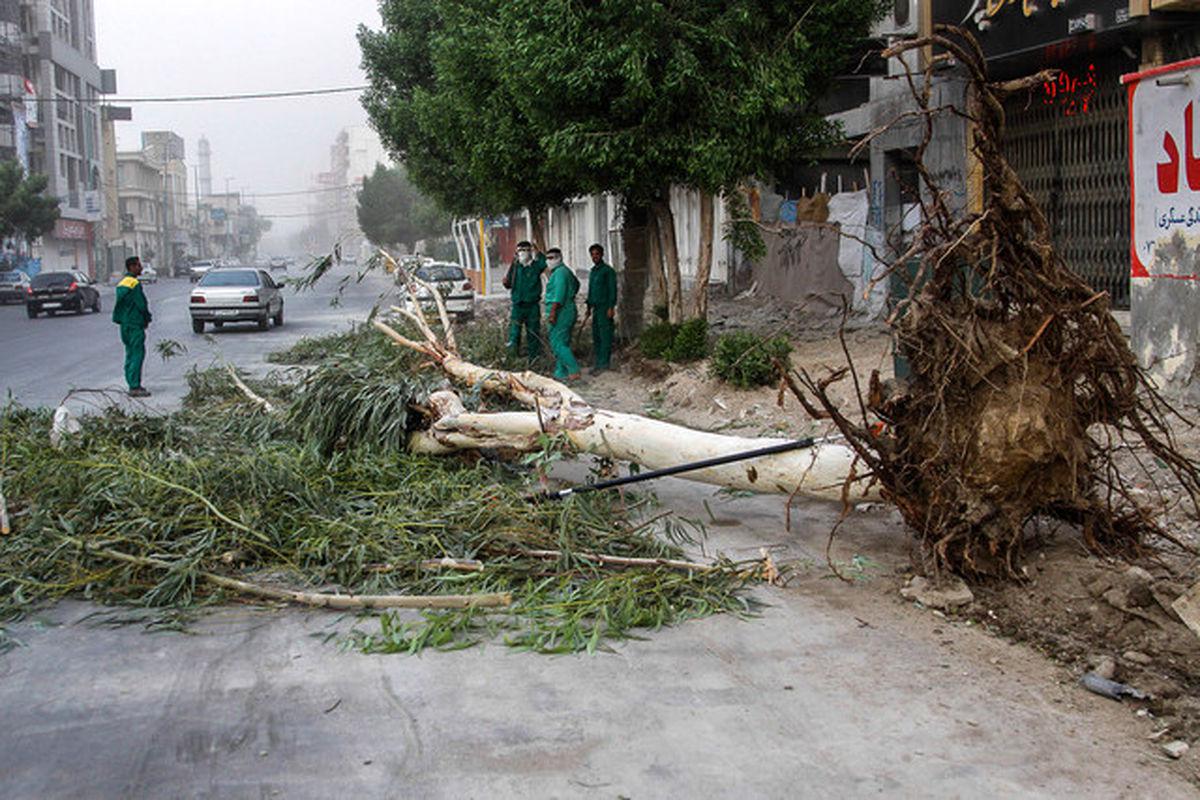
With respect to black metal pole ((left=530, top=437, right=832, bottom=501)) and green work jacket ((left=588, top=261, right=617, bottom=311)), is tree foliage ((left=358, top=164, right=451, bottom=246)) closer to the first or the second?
green work jacket ((left=588, top=261, right=617, bottom=311))

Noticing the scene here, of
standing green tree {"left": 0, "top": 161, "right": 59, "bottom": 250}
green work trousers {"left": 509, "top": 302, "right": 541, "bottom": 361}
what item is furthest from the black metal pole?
standing green tree {"left": 0, "top": 161, "right": 59, "bottom": 250}

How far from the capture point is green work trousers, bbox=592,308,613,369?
1708cm

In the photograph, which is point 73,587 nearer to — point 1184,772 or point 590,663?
point 590,663

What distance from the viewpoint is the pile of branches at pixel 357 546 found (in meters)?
6.02

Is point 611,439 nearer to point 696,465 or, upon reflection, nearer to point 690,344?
point 696,465

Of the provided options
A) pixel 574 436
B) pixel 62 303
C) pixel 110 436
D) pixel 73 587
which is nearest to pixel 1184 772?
pixel 574 436

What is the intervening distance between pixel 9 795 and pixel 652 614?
293cm

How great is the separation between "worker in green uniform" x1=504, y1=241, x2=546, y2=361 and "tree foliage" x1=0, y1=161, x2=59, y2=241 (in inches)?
1767

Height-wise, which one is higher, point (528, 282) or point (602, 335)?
point (528, 282)

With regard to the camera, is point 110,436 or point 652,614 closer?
point 652,614

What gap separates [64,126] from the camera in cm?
8144

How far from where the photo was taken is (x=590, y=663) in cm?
539

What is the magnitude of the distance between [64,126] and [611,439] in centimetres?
8433

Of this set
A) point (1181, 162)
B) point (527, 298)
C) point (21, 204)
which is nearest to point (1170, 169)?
point (1181, 162)
